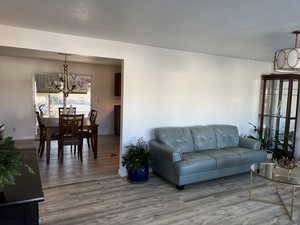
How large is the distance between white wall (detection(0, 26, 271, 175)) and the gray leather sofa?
0.35 meters

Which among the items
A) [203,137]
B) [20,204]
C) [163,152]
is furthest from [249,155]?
[20,204]

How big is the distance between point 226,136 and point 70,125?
3.15m

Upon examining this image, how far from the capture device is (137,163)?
3.49m

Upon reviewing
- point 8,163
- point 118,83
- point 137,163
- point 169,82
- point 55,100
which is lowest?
point 137,163

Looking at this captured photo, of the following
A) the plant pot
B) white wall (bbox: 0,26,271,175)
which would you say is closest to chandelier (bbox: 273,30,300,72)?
white wall (bbox: 0,26,271,175)

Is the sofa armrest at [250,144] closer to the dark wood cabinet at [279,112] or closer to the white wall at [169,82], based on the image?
the white wall at [169,82]

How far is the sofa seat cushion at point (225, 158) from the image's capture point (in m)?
3.56

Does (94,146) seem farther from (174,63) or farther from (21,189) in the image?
(21,189)

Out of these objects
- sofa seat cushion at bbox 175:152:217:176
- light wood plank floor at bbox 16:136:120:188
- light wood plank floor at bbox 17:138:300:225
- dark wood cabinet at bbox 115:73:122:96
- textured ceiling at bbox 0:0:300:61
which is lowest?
light wood plank floor at bbox 17:138:300:225

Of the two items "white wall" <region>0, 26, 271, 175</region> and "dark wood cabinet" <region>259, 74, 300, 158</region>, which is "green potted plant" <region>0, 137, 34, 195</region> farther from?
"dark wood cabinet" <region>259, 74, 300, 158</region>

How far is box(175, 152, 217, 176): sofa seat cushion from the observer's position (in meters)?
3.22

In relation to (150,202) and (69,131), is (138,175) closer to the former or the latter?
(150,202)

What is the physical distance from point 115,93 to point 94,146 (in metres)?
3.09

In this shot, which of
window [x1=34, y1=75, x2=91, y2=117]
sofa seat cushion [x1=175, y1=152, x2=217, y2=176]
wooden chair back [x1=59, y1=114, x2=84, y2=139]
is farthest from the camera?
window [x1=34, y1=75, x2=91, y2=117]
